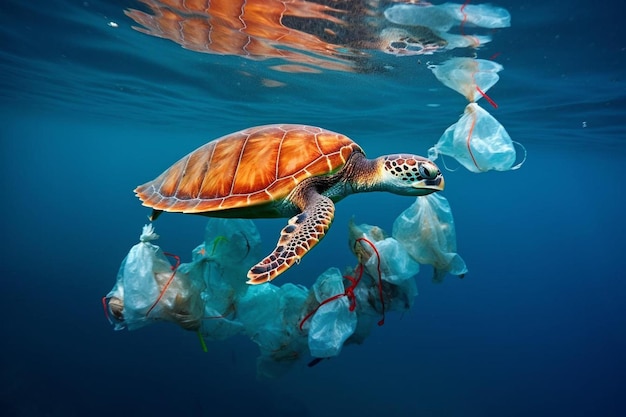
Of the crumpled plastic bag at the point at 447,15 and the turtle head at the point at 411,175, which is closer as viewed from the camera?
the turtle head at the point at 411,175

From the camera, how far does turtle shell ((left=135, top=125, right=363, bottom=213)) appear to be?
3.11m

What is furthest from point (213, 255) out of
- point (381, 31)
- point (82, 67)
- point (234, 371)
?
point (82, 67)

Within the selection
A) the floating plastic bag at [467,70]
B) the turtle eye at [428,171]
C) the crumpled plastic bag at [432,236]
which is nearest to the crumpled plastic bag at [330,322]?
the crumpled plastic bag at [432,236]

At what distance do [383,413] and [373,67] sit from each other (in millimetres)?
9853

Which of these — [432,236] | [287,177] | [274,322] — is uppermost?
[287,177]

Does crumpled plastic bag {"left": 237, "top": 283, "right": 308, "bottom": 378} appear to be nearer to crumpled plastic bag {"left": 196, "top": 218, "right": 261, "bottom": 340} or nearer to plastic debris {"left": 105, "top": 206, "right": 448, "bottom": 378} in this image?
plastic debris {"left": 105, "top": 206, "right": 448, "bottom": 378}

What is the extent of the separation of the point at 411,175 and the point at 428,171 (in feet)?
0.55

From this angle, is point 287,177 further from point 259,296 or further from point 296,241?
point 259,296

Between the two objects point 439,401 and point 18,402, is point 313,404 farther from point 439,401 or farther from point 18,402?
point 18,402

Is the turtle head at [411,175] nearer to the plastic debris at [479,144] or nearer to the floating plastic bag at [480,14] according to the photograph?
the plastic debris at [479,144]

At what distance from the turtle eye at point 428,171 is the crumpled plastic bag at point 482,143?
1.04ft

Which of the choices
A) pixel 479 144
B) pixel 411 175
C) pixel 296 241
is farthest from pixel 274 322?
pixel 479 144

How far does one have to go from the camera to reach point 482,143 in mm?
3244

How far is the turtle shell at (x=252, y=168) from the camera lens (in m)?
3.11
